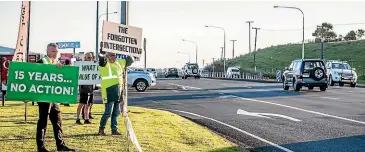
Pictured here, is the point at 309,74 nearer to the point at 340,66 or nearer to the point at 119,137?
the point at 340,66

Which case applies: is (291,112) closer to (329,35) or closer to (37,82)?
(37,82)

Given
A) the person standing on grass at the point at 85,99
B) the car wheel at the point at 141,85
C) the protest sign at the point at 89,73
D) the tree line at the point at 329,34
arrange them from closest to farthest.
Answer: the person standing on grass at the point at 85,99, the protest sign at the point at 89,73, the car wheel at the point at 141,85, the tree line at the point at 329,34

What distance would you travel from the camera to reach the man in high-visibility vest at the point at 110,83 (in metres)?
10.8

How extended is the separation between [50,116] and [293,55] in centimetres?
12056

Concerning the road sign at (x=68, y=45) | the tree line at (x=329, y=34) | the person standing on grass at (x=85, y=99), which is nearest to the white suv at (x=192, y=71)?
the road sign at (x=68, y=45)

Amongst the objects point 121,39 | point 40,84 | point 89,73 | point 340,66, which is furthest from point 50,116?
point 340,66

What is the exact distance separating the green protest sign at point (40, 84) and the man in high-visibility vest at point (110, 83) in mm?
1209

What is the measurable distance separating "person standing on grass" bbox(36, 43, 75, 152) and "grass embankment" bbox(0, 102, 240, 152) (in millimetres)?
311

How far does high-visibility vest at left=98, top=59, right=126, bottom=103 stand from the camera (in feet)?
35.7

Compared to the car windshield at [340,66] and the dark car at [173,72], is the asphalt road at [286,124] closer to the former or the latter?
the car windshield at [340,66]

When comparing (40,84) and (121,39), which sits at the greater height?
(121,39)

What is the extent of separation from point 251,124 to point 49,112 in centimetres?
691

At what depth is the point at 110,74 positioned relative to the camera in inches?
433

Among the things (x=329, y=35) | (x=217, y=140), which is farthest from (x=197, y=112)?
(x=329, y=35)
